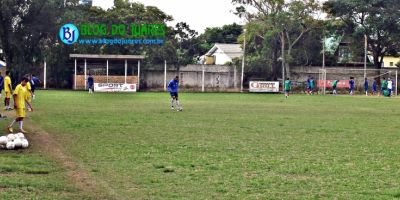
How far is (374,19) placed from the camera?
60.0m

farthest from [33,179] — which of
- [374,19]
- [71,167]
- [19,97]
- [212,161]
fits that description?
[374,19]

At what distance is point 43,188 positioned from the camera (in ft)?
29.9

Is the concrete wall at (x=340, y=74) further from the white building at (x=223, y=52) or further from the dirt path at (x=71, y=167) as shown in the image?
the dirt path at (x=71, y=167)

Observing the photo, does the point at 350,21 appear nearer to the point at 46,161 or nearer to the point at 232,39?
the point at 232,39

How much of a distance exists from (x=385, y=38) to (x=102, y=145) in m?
53.5

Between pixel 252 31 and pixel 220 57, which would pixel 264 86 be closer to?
pixel 252 31

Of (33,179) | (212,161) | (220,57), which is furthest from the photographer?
(220,57)

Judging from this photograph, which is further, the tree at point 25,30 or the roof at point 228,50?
the roof at point 228,50

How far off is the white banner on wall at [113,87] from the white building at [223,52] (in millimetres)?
27314

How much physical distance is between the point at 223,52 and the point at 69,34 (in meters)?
28.4

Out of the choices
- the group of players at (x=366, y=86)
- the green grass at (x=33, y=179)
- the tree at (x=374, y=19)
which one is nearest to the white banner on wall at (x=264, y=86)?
the group of players at (x=366, y=86)

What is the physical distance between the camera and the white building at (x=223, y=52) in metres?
79.8

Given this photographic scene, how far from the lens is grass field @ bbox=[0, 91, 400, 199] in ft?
29.6

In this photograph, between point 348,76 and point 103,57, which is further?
point 348,76
